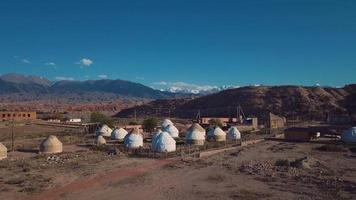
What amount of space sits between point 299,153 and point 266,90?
9084 centimetres

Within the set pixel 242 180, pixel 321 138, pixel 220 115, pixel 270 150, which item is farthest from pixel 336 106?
pixel 242 180

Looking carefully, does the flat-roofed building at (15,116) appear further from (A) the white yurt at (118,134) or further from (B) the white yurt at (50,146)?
(B) the white yurt at (50,146)

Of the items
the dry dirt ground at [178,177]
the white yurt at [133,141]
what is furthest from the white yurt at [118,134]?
the dry dirt ground at [178,177]

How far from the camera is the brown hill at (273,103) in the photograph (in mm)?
107375

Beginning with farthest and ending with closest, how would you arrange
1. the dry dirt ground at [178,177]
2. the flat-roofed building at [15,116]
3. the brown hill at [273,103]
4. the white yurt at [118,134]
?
the brown hill at [273,103] → the flat-roofed building at [15,116] → the white yurt at [118,134] → the dry dirt ground at [178,177]

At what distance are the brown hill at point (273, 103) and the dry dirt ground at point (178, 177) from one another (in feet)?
223

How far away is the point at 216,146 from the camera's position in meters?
47.9

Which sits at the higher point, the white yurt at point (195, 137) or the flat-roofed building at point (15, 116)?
the flat-roofed building at point (15, 116)

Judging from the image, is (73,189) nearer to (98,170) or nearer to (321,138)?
(98,170)

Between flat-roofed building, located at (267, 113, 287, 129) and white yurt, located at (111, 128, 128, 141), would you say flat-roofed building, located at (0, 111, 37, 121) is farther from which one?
flat-roofed building, located at (267, 113, 287, 129)

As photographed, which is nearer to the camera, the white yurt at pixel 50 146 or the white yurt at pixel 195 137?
the white yurt at pixel 50 146

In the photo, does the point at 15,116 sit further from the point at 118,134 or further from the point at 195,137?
the point at 195,137

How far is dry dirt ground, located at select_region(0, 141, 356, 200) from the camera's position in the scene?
25672 mm

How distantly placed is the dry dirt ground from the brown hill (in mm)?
67973
